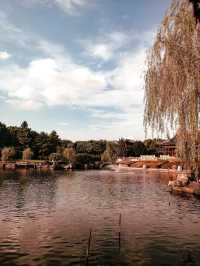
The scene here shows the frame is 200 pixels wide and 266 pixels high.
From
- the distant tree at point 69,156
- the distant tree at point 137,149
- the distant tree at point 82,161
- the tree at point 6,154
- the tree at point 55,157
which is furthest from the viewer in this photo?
the distant tree at point 137,149

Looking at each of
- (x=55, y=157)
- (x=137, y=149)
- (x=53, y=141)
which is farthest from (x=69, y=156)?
Result: (x=137, y=149)

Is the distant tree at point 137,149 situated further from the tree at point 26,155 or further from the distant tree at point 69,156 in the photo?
the tree at point 26,155

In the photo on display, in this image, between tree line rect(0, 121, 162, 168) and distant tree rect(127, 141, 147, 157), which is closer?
tree line rect(0, 121, 162, 168)

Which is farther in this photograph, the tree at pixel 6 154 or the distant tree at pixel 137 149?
the distant tree at pixel 137 149

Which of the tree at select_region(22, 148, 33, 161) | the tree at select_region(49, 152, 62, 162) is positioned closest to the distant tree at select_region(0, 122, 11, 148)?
the tree at select_region(22, 148, 33, 161)

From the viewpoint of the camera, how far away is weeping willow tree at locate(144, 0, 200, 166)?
700 inches

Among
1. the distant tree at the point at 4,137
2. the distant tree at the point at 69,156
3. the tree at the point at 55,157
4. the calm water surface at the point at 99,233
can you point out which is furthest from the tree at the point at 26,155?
the calm water surface at the point at 99,233

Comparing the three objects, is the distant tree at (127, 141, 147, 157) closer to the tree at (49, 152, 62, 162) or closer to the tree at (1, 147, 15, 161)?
the tree at (49, 152, 62, 162)

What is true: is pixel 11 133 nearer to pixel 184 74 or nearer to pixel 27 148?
pixel 27 148

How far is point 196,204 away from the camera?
116 ft

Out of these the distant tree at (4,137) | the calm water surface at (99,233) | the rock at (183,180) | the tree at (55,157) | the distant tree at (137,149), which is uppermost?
the distant tree at (4,137)

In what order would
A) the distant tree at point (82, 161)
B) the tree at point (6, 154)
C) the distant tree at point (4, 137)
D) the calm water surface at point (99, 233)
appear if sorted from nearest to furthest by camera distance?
the calm water surface at point (99, 233)
the tree at point (6, 154)
the distant tree at point (82, 161)
the distant tree at point (4, 137)

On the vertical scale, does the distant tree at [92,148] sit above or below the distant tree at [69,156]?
above

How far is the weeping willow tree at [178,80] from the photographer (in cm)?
1778
